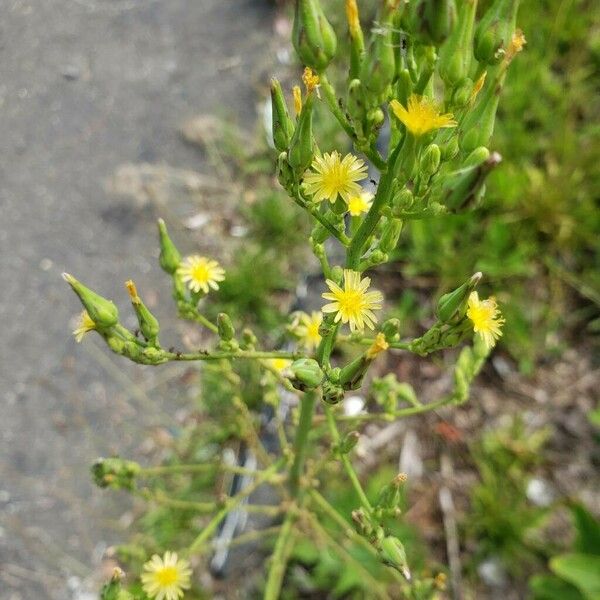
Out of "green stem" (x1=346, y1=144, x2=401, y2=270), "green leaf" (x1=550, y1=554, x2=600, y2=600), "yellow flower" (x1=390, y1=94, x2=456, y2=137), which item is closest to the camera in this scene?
"yellow flower" (x1=390, y1=94, x2=456, y2=137)

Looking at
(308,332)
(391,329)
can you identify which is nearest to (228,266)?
(308,332)

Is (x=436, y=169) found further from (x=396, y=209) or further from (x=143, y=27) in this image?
(x=143, y=27)

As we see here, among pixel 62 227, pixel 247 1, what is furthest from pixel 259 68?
pixel 62 227

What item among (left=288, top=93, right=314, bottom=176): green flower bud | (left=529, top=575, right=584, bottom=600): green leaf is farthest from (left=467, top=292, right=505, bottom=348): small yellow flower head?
(left=529, top=575, right=584, bottom=600): green leaf

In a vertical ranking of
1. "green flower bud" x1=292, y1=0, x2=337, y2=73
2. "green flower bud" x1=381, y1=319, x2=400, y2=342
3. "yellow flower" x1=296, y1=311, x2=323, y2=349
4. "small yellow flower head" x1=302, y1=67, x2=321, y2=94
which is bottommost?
"yellow flower" x1=296, y1=311, x2=323, y2=349

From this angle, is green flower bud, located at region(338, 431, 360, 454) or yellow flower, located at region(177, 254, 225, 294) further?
yellow flower, located at region(177, 254, 225, 294)

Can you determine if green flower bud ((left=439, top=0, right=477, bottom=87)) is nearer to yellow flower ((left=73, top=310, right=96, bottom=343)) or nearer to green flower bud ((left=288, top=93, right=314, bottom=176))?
green flower bud ((left=288, top=93, right=314, bottom=176))

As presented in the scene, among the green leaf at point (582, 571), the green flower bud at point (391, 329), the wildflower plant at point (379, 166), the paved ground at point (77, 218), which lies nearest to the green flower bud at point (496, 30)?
the wildflower plant at point (379, 166)
